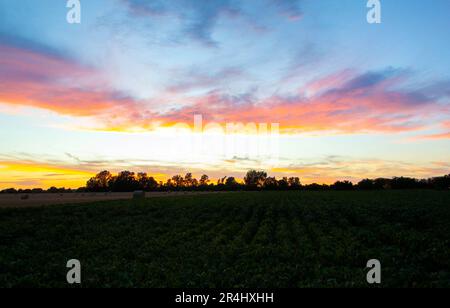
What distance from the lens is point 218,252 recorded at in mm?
20391

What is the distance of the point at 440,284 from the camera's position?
43.2 feet

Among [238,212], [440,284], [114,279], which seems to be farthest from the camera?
[238,212]

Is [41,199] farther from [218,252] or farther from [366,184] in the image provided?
[366,184]

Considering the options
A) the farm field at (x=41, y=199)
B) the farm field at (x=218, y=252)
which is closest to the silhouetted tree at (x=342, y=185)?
the farm field at (x=41, y=199)

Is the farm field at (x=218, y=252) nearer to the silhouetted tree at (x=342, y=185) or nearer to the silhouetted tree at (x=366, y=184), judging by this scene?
the silhouetted tree at (x=366, y=184)

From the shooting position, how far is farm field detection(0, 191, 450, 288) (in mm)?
14797

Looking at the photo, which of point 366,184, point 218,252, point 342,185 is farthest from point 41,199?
point 366,184

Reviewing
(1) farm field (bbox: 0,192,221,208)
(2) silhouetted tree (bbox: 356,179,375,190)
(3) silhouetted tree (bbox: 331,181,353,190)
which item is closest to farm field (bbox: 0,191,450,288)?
(1) farm field (bbox: 0,192,221,208)

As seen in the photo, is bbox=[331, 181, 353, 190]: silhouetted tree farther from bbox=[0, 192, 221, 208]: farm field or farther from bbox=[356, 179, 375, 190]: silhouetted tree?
bbox=[0, 192, 221, 208]: farm field

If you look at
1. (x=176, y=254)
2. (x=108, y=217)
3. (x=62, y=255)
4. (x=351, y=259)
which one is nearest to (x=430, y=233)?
(x=351, y=259)

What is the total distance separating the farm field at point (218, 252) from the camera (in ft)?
48.5
